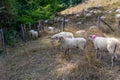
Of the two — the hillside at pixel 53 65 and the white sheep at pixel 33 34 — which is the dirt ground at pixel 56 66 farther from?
the white sheep at pixel 33 34

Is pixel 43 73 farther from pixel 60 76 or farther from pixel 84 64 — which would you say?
pixel 84 64

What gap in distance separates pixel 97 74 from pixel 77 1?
889 inches

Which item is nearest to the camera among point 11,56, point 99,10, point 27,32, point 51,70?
point 51,70

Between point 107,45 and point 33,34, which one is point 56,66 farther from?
point 33,34

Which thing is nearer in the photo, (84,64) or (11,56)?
(84,64)

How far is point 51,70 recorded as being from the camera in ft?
32.8

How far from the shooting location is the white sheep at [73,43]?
10.9 m

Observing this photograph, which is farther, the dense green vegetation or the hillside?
the dense green vegetation

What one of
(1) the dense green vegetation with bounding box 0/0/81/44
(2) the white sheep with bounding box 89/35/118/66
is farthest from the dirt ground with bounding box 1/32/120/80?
(1) the dense green vegetation with bounding box 0/0/81/44

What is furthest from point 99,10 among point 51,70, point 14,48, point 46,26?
point 51,70

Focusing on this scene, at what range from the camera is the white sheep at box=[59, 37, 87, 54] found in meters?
10.9

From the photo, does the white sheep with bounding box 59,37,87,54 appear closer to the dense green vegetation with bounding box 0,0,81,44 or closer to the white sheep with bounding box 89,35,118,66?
the white sheep with bounding box 89,35,118,66

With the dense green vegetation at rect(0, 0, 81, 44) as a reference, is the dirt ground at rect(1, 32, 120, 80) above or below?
below

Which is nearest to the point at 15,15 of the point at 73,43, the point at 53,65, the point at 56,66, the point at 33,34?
the point at 33,34
